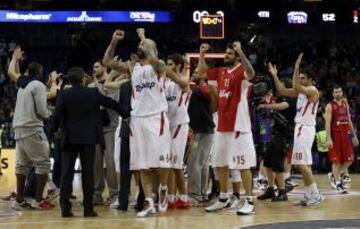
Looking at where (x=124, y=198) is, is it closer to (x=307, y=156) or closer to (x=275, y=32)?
(x=307, y=156)

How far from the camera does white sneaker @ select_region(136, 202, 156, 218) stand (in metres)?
9.44

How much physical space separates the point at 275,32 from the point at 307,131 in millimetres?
21574

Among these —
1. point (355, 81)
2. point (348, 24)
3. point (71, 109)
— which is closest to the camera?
point (71, 109)

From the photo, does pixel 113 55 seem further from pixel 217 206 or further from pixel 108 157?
pixel 217 206

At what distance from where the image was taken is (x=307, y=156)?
35.7ft

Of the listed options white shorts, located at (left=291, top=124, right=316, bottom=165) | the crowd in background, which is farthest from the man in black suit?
the crowd in background

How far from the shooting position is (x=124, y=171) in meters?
10.1

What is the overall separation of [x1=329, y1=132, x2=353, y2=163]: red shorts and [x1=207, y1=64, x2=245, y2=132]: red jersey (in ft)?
14.8

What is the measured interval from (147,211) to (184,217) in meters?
0.48

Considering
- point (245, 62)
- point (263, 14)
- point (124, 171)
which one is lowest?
point (124, 171)

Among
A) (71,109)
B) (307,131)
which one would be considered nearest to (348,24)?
(307,131)

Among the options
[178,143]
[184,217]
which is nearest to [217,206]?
[184,217]

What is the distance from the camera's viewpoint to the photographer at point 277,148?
37.5 feet

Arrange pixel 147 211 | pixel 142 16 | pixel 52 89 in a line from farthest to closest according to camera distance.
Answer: pixel 142 16 → pixel 52 89 → pixel 147 211
